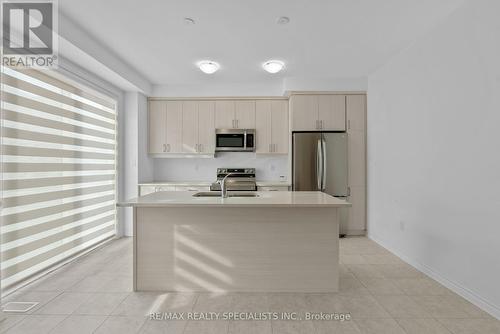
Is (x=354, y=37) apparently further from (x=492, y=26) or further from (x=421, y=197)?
(x=421, y=197)

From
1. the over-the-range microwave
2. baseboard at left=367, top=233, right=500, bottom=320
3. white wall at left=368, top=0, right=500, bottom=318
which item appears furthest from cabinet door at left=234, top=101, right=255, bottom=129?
baseboard at left=367, top=233, right=500, bottom=320

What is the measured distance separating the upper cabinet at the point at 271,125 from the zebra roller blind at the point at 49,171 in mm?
2435

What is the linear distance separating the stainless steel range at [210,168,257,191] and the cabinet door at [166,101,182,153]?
35.3 inches

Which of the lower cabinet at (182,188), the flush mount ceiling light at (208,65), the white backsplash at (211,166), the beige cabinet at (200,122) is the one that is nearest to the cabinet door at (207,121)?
the beige cabinet at (200,122)

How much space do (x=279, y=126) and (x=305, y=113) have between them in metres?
0.55

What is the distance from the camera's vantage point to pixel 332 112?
15.4 feet

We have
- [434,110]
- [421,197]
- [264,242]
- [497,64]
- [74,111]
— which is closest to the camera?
[497,64]

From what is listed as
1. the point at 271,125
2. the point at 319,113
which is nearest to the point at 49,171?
the point at 271,125

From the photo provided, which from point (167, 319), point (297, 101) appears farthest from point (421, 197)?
point (167, 319)

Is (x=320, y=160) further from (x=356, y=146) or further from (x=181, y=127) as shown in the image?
(x=181, y=127)

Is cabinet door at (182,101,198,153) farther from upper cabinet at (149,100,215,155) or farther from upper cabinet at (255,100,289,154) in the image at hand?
upper cabinet at (255,100,289,154)

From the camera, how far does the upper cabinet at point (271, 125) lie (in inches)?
198

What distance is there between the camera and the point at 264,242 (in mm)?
2652

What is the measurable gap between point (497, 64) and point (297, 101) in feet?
9.13
